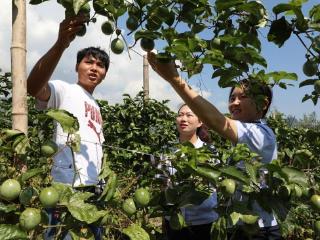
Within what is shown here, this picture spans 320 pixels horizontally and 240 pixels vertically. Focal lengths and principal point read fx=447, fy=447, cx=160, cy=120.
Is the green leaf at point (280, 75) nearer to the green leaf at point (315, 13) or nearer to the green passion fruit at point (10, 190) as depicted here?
the green leaf at point (315, 13)

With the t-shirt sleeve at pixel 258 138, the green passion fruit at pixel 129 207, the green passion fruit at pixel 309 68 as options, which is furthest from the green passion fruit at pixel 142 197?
the green passion fruit at pixel 309 68

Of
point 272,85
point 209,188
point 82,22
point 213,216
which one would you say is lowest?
point 213,216

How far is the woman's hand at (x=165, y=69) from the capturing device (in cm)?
163

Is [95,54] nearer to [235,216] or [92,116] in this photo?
[92,116]

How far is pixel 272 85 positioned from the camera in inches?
71.9

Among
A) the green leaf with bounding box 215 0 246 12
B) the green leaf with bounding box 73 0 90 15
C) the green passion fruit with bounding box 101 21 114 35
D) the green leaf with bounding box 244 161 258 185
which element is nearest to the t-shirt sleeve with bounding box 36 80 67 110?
the green passion fruit with bounding box 101 21 114 35

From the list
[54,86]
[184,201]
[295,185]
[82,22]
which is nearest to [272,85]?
[295,185]

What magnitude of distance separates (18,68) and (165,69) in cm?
55

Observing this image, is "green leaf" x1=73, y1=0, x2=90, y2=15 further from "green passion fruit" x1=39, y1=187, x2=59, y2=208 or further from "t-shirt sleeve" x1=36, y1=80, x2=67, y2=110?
"t-shirt sleeve" x1=36, y1=80, x2=67, y2=110

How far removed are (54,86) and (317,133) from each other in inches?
47.6

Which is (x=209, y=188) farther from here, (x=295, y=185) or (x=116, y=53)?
(x=116, y=53)

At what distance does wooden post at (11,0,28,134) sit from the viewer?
1333 millimetres

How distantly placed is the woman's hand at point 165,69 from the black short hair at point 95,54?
0.62 m

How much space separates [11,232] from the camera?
3.77 feet
